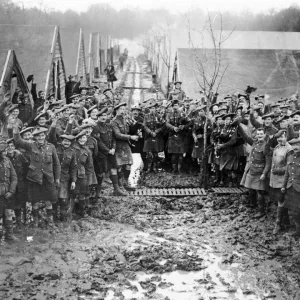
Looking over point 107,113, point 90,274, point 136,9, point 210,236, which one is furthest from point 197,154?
point 136,9

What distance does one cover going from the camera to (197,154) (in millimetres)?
11727

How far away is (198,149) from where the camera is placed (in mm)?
11734

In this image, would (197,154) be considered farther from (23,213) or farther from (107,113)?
(23,213)

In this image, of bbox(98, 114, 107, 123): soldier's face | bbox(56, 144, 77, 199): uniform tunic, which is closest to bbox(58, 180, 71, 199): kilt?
bbox(56, 144, 77, 199): uniform tunic

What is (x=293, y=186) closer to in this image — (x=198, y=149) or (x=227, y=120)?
(x=227, y=120)

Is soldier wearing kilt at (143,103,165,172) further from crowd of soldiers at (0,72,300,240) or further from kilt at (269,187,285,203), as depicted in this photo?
kilt at (269,187,285,203)

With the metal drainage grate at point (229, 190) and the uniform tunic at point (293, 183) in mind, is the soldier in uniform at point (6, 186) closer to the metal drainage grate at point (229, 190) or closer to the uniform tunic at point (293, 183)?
the uniform tunic at point (293, 183)

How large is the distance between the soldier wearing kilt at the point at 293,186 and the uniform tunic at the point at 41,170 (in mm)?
3830

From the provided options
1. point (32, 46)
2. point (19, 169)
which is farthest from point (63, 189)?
point (32, 46)

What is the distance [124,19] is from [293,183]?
53.7 m

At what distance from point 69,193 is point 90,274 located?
100 inches

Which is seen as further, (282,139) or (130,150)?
(130,150)

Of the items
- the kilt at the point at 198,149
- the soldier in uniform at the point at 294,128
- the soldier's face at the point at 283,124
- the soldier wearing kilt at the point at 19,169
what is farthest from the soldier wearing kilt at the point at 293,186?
the soldier wearing kilt at the point at 19,169

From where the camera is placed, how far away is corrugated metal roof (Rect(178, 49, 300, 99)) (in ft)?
66.0
